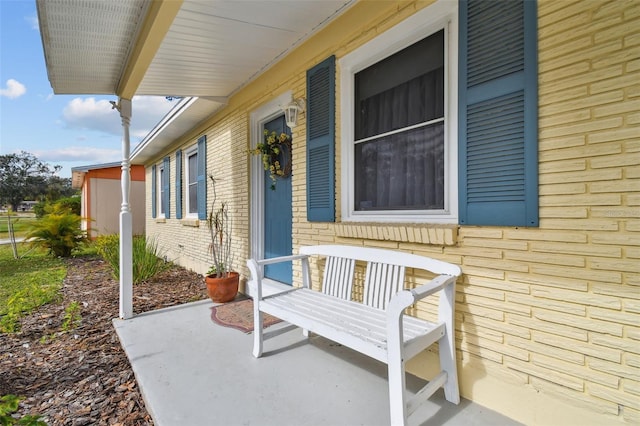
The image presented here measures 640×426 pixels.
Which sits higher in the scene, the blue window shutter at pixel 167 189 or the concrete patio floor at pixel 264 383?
the blue window shutter at pixel 167 189

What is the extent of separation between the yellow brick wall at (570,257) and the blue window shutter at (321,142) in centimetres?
111

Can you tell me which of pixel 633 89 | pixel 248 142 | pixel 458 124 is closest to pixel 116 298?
pixel 248 142

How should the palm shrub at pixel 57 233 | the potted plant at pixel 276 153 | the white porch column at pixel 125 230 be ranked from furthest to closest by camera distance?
the palm shrub at pixel 57 233, the potted plant at pixel 276 153, the white porch column at pixel 125 230

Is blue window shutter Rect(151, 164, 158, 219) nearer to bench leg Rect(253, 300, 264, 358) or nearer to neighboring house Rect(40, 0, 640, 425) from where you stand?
neighboring house Rect(40, 0, 640, 425)

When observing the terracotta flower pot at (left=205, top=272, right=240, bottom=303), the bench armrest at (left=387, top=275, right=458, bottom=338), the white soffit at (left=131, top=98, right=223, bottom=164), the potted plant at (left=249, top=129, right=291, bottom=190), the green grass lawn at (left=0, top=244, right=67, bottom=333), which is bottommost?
the green grass lawn at (left=0, top=244, right=67, bottom=333)

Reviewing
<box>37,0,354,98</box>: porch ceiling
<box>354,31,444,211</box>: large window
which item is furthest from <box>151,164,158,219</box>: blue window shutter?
<box>354,31,444,211</box>: large window

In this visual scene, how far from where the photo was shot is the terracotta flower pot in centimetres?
387

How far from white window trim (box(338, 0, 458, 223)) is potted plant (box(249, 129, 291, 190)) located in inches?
41.4

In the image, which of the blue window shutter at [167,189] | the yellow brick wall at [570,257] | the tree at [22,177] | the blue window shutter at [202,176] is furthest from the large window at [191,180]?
the tree at [22,177]

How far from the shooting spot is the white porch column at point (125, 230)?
345 centimetres

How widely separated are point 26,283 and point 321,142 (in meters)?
6.10

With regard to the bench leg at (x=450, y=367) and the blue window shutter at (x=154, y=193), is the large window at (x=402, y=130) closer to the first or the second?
the bench leg at (x=450, y=367)

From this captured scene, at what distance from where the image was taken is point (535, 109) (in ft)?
5.12

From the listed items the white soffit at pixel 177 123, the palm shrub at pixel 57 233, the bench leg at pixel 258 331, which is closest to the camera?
the bench leg at pixel 258 331
